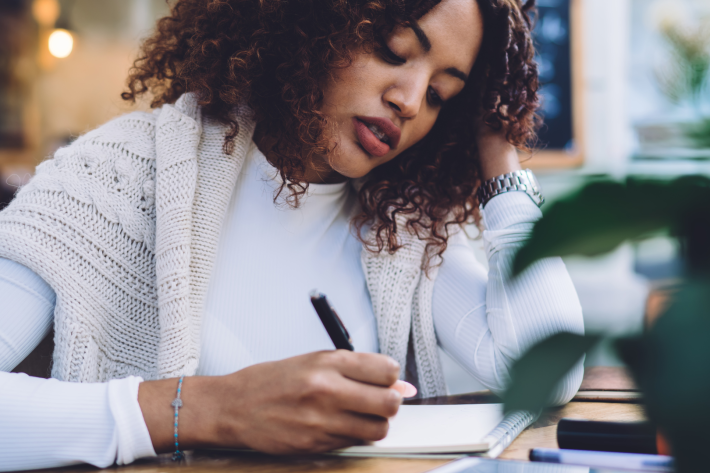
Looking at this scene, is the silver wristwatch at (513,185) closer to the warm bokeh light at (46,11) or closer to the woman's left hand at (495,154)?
the woman's left hand at (495,154)

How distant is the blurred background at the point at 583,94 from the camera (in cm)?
25

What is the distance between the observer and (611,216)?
23cm

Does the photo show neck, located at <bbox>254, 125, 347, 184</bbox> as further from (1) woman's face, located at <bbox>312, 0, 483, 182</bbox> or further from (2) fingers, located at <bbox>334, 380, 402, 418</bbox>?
(2) fingers, located at <bbox>334, 380, 402, 418</bbox>

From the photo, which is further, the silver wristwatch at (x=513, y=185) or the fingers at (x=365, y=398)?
the silver wristwatch at (x=513, y=185)

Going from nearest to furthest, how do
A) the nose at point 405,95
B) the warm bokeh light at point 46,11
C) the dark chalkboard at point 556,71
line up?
1. the nose at point 405,95
2. the dark chalkboard at point 556,71
3. the warm bokeh light at point 46,11

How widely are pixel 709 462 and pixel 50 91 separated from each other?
4.22m

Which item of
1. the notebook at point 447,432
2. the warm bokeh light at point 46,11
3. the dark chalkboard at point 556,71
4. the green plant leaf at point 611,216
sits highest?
the warm bokeh light at point 46,11

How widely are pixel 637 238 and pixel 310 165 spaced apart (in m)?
0.86

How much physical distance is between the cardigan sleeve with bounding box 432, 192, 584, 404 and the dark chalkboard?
1531 mm

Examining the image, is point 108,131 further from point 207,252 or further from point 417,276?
point 417,276

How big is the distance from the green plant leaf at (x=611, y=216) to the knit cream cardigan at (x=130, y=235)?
658mm

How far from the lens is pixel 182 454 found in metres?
0.61

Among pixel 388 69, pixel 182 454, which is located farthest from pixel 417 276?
pixel 182 454

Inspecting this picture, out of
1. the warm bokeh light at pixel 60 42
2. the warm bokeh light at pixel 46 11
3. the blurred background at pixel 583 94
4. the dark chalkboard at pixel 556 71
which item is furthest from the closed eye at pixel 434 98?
the warm bokeh light at pixel 46 11
